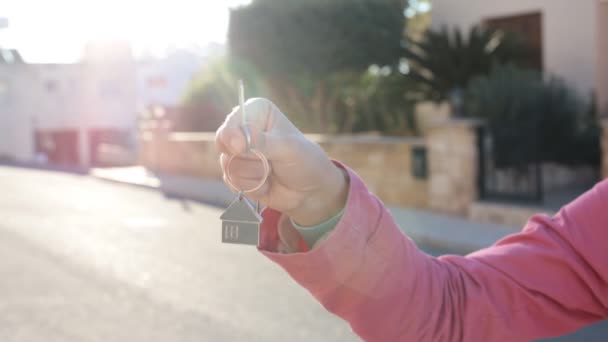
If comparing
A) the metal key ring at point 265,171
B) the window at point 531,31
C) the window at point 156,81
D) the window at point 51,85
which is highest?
the window at point 156,81

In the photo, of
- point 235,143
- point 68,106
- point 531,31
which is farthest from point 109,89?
point 235,143

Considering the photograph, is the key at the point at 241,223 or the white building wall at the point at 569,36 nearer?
the key at the point at 241,223

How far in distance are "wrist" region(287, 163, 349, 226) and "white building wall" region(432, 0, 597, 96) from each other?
42.8ft

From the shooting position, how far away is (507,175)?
9.58m

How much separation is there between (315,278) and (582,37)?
13535 mm

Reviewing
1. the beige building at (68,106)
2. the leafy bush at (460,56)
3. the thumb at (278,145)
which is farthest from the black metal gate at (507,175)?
the beige building at (68,106)

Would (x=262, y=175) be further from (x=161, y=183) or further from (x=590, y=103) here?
(x=161, y=183)

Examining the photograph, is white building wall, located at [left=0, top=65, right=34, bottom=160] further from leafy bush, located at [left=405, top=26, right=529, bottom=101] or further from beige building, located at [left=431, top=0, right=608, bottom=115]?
leafy bush, located at [left=405, top=26, right=529, bottom=101]

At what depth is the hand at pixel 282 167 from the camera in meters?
1.16

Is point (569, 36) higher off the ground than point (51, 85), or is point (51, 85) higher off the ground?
point (51, 85)

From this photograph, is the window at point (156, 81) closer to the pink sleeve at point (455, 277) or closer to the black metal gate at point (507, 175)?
the black metal gate at point (507, 175)

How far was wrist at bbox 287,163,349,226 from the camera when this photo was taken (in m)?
1.28

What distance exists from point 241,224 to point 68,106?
34.1 m

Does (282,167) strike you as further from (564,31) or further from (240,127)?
(564,31)
